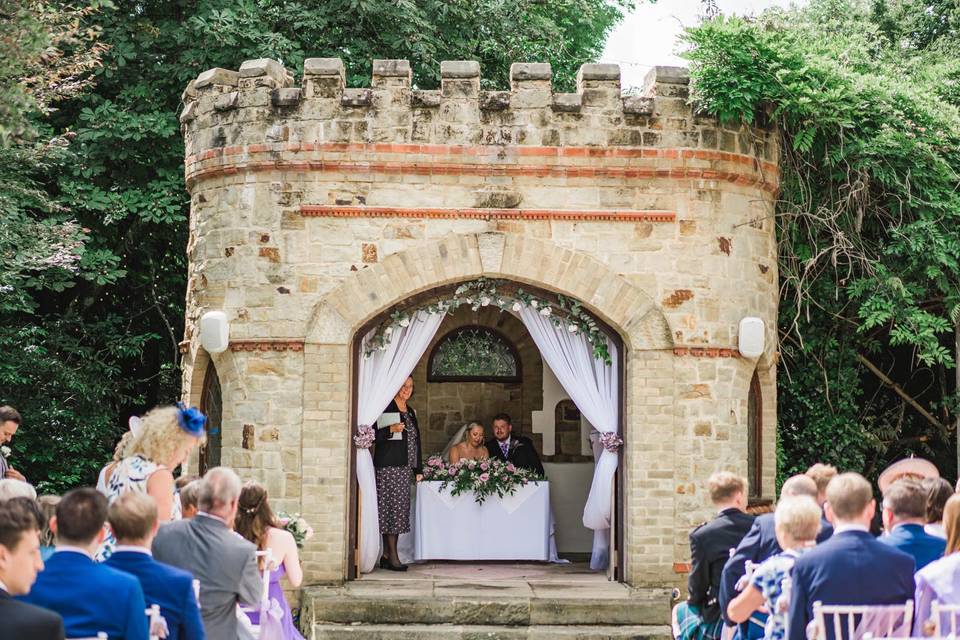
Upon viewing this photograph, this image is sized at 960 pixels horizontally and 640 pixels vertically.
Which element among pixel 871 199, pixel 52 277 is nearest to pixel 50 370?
pixel 52 277

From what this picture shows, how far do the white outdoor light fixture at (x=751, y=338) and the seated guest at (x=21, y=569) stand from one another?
732cm

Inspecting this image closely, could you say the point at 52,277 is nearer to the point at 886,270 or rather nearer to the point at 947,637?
the point at 886,270

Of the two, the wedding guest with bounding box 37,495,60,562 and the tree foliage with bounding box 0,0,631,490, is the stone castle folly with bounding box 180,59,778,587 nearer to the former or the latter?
the tree foliage with bounding box 0,0,631,490

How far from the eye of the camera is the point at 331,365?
33.5 feet

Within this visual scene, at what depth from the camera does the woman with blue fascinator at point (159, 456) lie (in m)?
6.06

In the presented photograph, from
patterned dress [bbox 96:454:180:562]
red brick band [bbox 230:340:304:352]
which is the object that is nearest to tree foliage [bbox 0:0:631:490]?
red brick band [bbox 230:340:304:352]

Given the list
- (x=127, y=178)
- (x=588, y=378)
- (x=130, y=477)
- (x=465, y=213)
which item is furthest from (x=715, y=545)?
(x=127, y=178)

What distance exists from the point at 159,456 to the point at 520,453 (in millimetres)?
6368

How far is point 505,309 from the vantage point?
34.5ft

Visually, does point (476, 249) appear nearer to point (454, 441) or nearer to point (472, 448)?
point (472, 448)

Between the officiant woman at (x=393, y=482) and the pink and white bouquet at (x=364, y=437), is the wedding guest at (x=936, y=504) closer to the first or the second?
the pink and white bouquet at (x=364, y=437)

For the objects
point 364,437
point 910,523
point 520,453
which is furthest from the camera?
point 520,453

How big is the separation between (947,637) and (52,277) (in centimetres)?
1099

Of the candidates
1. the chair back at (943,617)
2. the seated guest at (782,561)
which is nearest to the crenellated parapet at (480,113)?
the seated guest at (782,561)
